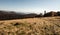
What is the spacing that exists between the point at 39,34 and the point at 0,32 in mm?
5009

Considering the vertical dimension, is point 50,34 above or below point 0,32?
below

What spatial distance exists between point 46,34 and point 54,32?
158 centimetres

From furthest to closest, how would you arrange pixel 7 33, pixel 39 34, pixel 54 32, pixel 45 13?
pixel 45 13, pixel 54 32, pixel 39 34, pixel 7 33

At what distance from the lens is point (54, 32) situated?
640 inches

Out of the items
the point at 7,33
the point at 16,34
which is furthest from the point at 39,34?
the point at 7,33

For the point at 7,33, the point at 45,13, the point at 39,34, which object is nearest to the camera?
the point at 7,33

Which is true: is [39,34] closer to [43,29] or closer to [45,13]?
[43,29]

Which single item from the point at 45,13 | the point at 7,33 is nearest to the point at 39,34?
the point at 7,33

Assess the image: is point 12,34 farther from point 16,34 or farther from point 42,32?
point 42,32

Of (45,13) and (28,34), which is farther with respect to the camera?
(45,13)

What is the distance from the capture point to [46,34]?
15359mm

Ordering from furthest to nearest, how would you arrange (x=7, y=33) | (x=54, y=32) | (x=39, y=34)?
(x=54, y=32)
(x=39, y=34)
(x=7, y=33)

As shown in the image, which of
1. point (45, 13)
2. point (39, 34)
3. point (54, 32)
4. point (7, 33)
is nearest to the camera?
point (7, 33)

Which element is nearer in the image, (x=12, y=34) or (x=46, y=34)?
(x=12, y=34)
